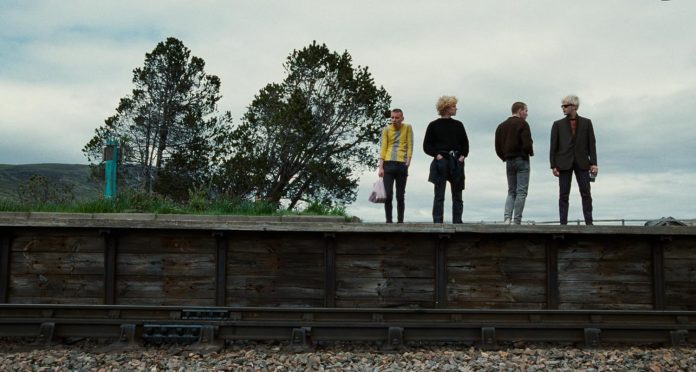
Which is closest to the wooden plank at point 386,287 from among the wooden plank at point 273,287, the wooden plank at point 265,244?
the wooden plank at point 273,287

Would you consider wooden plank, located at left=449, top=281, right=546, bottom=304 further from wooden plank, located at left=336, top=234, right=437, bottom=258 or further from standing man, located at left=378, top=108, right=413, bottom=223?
standing man, located at left=378, top=108, right=413, bottom=223

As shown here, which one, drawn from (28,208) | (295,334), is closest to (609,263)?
(295,334)

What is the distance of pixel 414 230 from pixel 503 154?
7.80 feet

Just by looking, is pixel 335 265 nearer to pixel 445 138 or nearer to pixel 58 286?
pixel 445 138

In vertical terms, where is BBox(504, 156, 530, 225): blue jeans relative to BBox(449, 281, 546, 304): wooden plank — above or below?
above

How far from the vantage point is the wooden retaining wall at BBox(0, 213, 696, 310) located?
932cm

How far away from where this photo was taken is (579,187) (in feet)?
33.6

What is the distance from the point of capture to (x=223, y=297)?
30.6 feet

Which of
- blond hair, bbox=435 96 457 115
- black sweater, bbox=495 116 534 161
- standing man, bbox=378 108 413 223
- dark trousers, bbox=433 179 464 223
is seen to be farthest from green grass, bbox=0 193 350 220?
black sweater, bbox=495 116 534 161

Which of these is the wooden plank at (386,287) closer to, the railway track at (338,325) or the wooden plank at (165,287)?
the railway track at (338,325)

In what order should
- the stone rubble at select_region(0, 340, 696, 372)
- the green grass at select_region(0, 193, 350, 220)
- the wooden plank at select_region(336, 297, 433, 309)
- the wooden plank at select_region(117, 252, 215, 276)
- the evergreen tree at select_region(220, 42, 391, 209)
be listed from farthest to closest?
the evergreen tree at select_region(220, 42, 391, 209) → the green grass at select_region(0, 193, 350, 220) → the wooden plank at select_region(117, 252, 215, 276) → the wooden plank at select_region(336, 297, 433, 309) → the stone rubble at select_region(0, 340, 696, 372)

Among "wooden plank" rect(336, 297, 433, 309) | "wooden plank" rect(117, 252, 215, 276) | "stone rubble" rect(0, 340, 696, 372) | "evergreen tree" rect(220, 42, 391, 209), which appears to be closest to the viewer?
"stone rubble" rect(0, 340, 696, 372)

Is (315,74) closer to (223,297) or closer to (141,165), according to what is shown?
(141,165)

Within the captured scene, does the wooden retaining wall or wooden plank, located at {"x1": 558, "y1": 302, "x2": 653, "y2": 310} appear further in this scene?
wooden plank, located at {"x1": 558, "y1": 302, "x2": 653, "y2": 310}
